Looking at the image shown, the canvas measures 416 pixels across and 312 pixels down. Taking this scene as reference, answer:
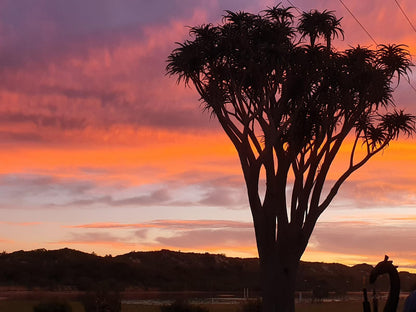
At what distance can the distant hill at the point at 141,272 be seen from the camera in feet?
308

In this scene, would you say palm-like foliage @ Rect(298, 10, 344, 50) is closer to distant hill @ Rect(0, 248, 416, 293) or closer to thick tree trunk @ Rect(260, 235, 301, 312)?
thick tree trunk @ Rect(260, 235, 301, 312)

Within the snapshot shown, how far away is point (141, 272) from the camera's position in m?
111

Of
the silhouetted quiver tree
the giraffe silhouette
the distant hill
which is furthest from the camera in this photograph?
the distant hill

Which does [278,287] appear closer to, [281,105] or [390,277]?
[281,105]

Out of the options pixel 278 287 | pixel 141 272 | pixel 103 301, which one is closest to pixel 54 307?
pixel 103 301

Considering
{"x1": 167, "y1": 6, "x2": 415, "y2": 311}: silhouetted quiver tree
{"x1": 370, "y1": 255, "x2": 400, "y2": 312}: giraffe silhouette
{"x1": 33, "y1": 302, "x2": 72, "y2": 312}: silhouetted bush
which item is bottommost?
{"x1": 370, "y1": 255, "x2": 400, "y2": 312}: giraffe silhouette

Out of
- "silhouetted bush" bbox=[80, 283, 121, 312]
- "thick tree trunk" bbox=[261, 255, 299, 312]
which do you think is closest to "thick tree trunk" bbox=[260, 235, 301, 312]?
"thick tree trunk" bbox=[261, 255, 299, 312]

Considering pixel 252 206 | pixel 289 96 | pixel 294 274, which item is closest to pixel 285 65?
pixel 289 96

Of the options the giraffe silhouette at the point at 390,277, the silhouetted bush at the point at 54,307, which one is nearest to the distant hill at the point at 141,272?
the silhouetted bush at the point at 54,307

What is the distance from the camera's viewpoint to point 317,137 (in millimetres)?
29625

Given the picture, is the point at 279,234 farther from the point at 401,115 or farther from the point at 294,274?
the point at 401,115

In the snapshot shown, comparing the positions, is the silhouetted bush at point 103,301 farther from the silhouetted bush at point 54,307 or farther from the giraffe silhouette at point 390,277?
the giraffe silhouette at point 390,277

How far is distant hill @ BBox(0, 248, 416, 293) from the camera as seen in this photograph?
93938mm

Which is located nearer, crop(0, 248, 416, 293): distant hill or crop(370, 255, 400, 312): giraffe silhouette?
crop(370, 255, 400, 312): giraffe silhouette
